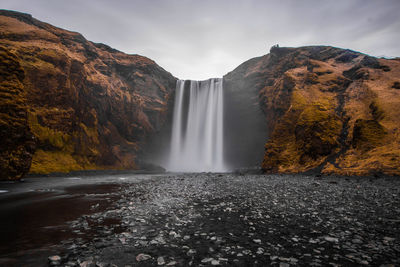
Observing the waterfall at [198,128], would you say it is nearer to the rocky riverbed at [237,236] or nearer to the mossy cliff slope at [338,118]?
the mossy cliff slope at [338,118]

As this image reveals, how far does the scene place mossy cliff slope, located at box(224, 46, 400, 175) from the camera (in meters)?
19.8

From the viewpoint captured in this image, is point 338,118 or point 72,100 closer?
point 338,118

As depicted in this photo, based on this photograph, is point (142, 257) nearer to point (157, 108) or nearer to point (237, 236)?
point (237, 236)

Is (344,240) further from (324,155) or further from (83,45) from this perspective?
(83,45)

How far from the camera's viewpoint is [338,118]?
2597 cm

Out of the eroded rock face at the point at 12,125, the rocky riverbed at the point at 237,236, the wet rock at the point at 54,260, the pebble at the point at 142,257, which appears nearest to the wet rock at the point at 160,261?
the rocky riverbed at the point at 237,236

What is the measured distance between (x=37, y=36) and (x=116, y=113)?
22.2m

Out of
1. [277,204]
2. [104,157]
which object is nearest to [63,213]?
[277,204]

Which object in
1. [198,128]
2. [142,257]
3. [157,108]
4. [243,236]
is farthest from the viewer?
[198,128]

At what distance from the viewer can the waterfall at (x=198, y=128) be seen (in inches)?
2427

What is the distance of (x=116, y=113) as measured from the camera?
5072 centimetres

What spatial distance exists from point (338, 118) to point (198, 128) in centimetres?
4315

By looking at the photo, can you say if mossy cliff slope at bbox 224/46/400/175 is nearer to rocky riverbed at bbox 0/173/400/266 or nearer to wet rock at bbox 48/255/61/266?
rocky riverbed at bbox 0/173/400/266

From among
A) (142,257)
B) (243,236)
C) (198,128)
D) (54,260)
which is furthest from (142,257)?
(198,128)
